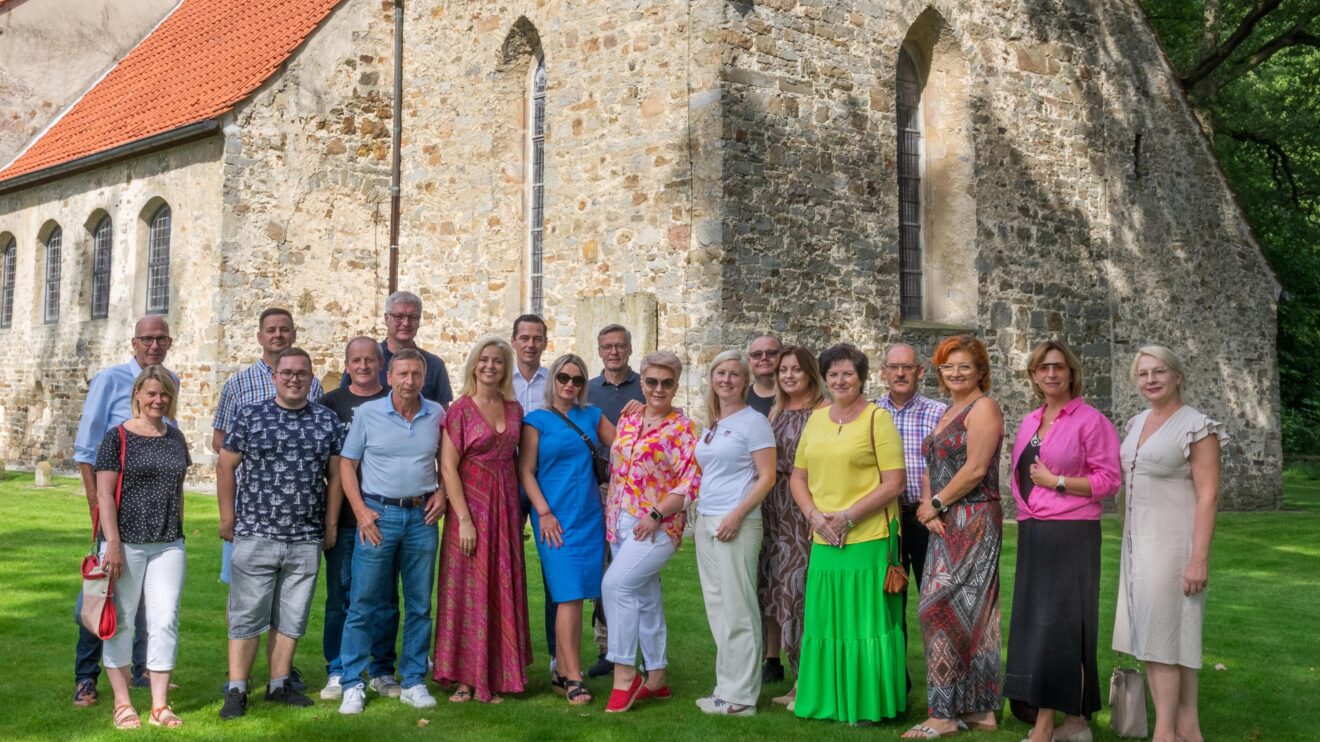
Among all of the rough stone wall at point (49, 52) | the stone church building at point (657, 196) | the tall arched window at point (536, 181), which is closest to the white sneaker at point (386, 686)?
the stone church building at point (657, 196)

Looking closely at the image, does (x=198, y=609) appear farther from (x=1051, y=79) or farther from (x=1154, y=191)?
(x=1154, y=191)

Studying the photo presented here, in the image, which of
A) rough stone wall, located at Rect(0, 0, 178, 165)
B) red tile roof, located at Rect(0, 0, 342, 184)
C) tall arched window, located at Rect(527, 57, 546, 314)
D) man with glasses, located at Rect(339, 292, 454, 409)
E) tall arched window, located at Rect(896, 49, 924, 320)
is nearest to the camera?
man with glasses, located at Rect(339, 292, 454, 409)

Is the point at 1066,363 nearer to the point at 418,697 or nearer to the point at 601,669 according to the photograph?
the point at 601,669

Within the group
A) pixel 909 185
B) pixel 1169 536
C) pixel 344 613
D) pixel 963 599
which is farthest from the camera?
pixel 909 185

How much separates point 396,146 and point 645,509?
12.0 m

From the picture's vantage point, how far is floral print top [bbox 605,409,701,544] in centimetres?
687

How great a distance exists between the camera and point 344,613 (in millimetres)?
7039

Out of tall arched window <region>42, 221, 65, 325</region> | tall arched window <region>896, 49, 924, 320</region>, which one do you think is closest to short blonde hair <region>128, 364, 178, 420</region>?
tall arched window <region>896, 49, 924, 320</region>

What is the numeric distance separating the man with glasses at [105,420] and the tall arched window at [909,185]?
10.2 meters

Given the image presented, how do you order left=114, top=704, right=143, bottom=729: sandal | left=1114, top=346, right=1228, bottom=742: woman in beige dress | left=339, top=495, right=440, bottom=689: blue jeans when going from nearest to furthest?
left=1114, top=346, right=1228, bottom=742: woman in beige dress → left=114, top=704, right=143, bottom=729: sandal → left=339, top=495, right=440, bottom=689: blue jeans

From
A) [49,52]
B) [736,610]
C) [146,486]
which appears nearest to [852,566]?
[736,610]

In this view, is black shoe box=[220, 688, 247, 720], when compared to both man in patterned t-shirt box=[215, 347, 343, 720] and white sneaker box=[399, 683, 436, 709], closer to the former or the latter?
man in patterned t-shirt box=[215, 347, 343, 720]

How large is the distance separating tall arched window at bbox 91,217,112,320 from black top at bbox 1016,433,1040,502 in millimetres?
17033

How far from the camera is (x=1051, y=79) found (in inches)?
655
